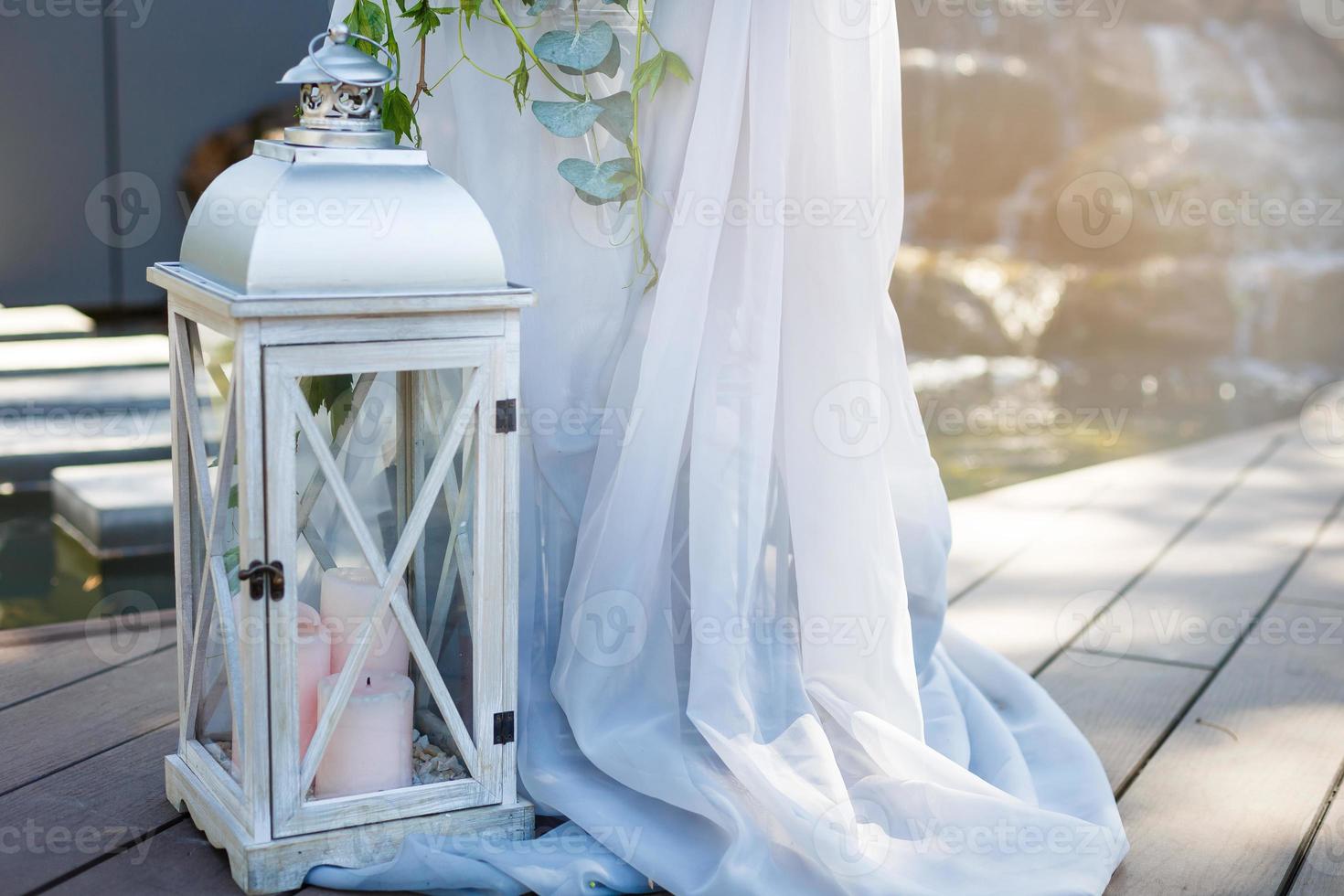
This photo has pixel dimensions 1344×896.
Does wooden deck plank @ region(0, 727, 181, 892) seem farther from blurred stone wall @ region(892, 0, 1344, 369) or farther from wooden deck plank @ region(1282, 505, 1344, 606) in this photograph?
blurred stone wall @ region(892, 0, 1344, 369)

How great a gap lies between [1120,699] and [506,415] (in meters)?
1.02

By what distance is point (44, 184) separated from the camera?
4508 mm

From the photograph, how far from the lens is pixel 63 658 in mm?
1799

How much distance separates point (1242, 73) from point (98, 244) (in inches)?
194

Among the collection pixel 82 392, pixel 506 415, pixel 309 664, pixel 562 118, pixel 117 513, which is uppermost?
pixel 562 118

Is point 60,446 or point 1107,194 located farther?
point 1107,194

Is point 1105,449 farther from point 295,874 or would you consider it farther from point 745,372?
point 295,874

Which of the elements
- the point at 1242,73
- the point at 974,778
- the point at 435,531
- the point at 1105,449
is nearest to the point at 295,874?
the point at 435,531

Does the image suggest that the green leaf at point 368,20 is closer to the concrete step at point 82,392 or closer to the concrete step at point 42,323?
the concrete step at point 82,392

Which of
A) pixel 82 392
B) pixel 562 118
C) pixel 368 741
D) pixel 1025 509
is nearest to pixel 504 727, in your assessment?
pixel 368 741

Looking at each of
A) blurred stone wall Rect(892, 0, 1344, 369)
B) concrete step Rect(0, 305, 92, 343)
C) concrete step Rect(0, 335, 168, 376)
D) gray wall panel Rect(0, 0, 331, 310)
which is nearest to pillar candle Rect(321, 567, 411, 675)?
concrete step Rect(0, 335, 168, 376)

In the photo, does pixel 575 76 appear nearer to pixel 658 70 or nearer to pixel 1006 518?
pixel 658 70

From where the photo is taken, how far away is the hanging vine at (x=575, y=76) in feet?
4.40

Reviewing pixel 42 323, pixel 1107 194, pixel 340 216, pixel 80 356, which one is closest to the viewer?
pixel 340 216
